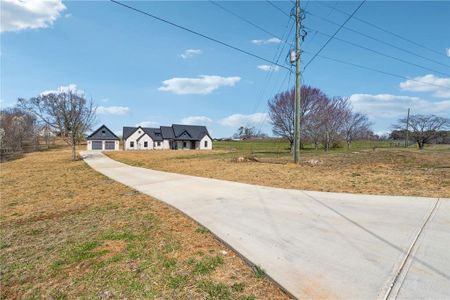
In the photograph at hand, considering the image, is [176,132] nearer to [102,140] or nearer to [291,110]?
[102,140]

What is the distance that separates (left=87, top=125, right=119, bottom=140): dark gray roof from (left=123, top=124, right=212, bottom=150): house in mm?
2667

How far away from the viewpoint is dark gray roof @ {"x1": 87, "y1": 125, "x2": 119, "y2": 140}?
55.2 meters

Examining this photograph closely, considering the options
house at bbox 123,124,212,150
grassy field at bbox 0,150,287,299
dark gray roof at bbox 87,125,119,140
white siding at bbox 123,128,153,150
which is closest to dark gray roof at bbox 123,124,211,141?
house at bbox 123,124,212,150

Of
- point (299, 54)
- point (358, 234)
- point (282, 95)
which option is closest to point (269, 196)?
point (358, 234)

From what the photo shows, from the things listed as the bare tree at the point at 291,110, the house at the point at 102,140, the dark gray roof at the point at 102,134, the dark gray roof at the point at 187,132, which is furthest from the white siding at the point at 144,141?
the bare tree at the point at 291,110

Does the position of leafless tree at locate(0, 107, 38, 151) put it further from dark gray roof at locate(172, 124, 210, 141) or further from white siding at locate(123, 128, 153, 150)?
dark gray roof at locate(172, 124, 210, 141)

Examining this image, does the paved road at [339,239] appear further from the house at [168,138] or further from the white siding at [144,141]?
the white siding at [144,141]

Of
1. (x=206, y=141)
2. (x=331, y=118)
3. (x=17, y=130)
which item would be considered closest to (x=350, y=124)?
(x=331, y=118)

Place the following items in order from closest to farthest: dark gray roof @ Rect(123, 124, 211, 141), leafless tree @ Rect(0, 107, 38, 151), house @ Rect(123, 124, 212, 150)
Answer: leafless tree @ Rect(0, 107, 38, 151), house @ Rect(123, 124, 212, 150), dark gray roof @ Rect(123, 124, 211, 141)

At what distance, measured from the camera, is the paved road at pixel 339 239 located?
9.60 ft

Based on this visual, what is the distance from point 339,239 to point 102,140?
190ft

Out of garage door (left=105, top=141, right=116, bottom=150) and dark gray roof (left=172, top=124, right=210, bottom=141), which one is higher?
dark gray roof (left=172, top=124, right=210, bottom=141)

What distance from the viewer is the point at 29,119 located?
5169 cm

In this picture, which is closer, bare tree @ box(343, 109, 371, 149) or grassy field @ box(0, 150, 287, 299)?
grassy field @ box(0, 150, 287, 299)
